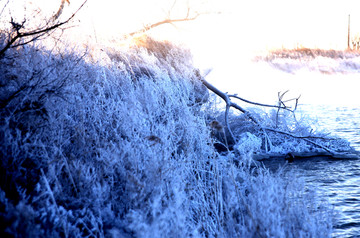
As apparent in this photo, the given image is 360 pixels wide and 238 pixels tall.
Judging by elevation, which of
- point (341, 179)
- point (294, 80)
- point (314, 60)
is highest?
point (314, 60)

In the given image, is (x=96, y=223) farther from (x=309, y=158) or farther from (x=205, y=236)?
(x=309, y=158)

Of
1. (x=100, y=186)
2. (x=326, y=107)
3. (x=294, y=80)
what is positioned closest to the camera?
(x=100, y=186)

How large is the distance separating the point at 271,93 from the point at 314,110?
3.30 m

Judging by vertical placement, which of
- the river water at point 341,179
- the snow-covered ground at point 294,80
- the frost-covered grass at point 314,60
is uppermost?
the frost-covered grass at point 314,60

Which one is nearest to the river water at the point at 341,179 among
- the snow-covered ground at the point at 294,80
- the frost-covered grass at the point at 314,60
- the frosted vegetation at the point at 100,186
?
the frosted vegetation at the point at 100,186

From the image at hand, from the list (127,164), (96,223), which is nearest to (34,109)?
(127,164)

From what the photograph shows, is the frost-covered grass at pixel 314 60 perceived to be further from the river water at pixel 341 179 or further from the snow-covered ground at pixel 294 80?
the river water at pixel 341 179

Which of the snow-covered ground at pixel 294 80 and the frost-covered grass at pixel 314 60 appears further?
the frost-covered grass at pixel 314 60

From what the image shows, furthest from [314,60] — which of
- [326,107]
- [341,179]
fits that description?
[341,179]

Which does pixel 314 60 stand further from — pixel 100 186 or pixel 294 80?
pixel 100 186

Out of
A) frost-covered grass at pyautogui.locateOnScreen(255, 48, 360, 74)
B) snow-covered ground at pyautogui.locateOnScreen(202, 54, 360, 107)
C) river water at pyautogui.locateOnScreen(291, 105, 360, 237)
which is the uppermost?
frost-covered grass at pyautogui.locateOnScreen(255, 48, 360, 74)

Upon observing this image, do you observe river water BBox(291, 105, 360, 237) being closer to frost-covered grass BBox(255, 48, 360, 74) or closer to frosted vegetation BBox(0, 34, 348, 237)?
frosted vegetation BBox(0, 34, 348, 237)

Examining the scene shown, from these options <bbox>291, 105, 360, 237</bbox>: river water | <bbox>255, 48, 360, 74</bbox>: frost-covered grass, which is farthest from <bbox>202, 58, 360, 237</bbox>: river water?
<bbox>255, 48, 360, 74</bbox>: frost-covered grass

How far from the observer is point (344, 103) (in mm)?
11766
